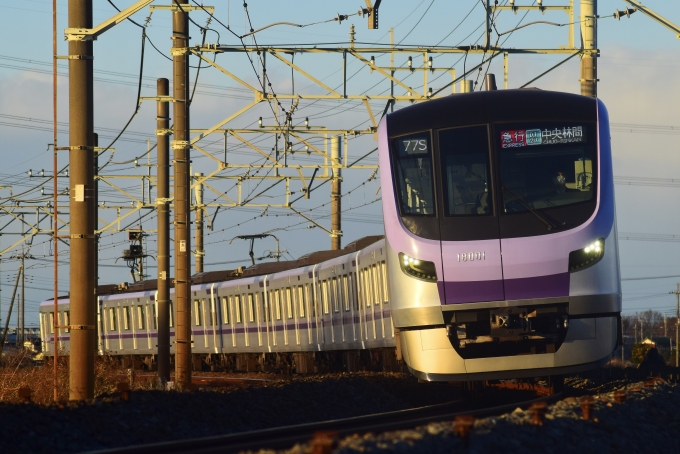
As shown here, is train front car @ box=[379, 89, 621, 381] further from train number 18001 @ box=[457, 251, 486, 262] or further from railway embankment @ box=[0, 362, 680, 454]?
railway embankment @ box=[0, 362, 680, 454]

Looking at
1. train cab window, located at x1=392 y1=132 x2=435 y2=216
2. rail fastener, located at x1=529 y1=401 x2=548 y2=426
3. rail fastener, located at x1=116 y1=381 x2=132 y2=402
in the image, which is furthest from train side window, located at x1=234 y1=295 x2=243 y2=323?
rail fastener, located at x1=529 y1=401 x2=548 y2=426

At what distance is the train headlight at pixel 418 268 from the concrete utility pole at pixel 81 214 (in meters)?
3.44

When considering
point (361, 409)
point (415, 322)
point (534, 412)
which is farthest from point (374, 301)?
point (534, 412)

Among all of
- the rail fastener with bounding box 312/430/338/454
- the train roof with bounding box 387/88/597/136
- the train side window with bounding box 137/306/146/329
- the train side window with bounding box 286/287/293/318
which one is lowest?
the rail fastener with bounding box 312/430/338/454

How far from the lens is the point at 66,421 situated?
32.2 feet

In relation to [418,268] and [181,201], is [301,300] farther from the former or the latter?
[418,268]

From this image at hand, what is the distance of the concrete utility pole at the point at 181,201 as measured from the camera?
17734 millimetres

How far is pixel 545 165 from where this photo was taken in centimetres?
1202

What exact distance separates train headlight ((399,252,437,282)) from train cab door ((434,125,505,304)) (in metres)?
0.15

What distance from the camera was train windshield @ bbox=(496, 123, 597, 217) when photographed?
11883mm

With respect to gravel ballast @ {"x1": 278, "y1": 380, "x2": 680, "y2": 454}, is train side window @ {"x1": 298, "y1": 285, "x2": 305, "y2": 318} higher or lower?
higher

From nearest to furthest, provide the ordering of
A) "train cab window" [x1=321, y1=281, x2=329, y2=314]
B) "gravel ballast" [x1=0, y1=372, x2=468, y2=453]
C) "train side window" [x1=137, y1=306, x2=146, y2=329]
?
"gravel ballast" [x1=0, y1=372, x2=468, y2=453] < "train cab window" [x1=321, y1=281, x2=329, y2=314] < "train side window" [x1=137, y1=306, x2=146, y2=329]

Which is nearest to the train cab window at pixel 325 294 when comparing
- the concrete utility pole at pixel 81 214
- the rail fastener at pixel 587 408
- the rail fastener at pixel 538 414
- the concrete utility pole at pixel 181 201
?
the concrete utility pole at pixel 181 201

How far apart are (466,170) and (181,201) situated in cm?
695
